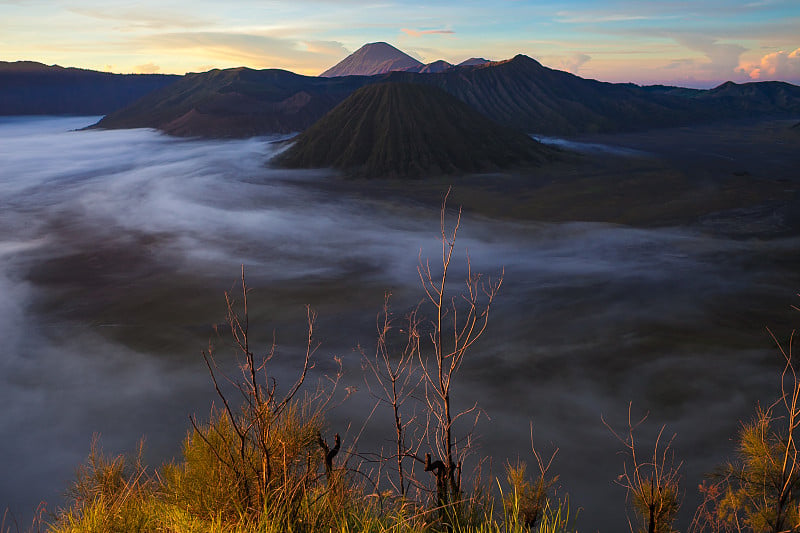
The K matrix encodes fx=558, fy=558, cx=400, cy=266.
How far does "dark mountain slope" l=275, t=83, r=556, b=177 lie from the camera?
50375 mm

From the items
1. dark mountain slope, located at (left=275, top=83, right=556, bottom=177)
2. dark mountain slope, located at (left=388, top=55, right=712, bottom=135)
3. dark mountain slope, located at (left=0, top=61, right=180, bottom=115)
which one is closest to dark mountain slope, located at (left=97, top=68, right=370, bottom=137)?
dark mountain slope, located at (left=388, top=55, right=712, bottom=135)

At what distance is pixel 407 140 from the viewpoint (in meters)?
52.0

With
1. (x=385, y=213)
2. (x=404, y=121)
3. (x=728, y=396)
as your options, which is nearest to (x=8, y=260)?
(x=385, y=213)

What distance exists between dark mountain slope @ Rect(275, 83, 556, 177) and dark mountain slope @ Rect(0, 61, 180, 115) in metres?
154

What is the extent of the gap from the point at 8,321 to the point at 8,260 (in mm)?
9765

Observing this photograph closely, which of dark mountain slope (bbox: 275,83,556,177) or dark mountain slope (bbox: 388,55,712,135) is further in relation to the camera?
dark mountain slope (bbox: 388,55,712,135)

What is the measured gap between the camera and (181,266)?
2477 centimetres

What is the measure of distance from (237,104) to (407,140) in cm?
6504

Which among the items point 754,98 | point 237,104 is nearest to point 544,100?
point 237,104

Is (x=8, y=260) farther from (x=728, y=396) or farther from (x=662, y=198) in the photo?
(x=662, y=198)

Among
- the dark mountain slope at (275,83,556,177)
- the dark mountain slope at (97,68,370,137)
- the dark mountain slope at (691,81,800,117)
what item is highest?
the dark mountain slope at (691,81,800,117)

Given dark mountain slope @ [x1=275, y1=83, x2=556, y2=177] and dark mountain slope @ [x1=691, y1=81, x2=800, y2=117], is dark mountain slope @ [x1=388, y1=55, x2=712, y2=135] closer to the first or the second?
dark mountain slope @ [x1=691, y1=81, x2=800, y2=117]

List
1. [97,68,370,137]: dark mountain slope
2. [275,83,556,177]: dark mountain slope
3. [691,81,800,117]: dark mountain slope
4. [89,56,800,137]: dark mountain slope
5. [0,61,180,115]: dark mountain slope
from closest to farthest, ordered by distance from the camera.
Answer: [275,83,556,177]: dark mountain slope
[97,68,370,137]: dark mountain slope
[89,56,800,137]: dark mountain slope
[691,81,800,117]: dark mountain slope
[0,61,180,115]: dark mountain slope

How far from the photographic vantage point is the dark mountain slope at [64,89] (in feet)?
561
